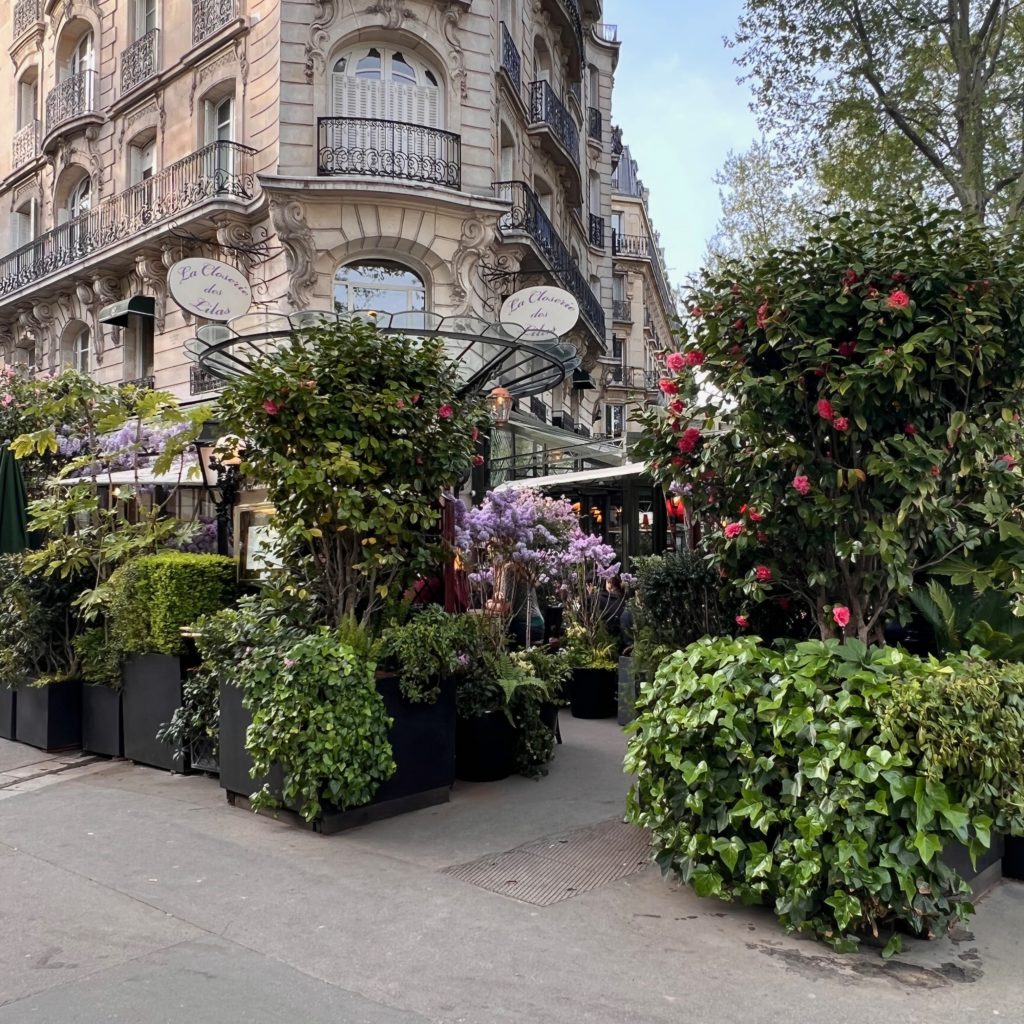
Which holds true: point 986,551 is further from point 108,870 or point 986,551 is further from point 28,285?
point 28,285

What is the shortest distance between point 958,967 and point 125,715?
21.2 ft

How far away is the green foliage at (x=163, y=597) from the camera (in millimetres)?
7594

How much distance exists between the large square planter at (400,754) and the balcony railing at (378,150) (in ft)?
41.9

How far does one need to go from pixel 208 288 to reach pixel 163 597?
8197 millimetres

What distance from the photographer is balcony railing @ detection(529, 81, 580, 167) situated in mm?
21375

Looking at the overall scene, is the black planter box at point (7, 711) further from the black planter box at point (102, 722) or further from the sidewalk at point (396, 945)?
the sidewalk at point (396, 945)

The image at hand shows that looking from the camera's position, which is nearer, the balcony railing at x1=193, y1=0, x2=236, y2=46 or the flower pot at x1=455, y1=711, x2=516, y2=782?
the flower pot at x1=455, y1=711, x2=516, y2=782

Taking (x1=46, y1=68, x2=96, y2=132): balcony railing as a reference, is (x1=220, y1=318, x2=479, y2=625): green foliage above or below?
below

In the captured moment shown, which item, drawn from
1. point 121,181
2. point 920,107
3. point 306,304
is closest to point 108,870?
point 306,304

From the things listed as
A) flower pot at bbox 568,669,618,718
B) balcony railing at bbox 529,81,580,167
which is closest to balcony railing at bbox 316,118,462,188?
balcony railing at bbox 529,81,580,167

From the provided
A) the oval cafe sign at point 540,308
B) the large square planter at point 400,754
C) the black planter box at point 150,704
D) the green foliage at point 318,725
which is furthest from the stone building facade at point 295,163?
the green foliage at point 318,725

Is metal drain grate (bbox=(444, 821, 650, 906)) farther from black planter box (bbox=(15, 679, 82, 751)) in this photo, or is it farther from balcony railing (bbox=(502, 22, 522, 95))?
balcony railing (bbox=(502, 22, 522, 95))

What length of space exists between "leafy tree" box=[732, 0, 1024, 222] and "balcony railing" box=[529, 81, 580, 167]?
21.4 feet

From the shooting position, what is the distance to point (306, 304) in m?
17.1
